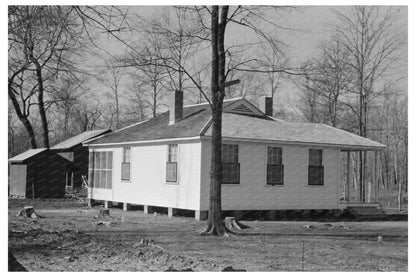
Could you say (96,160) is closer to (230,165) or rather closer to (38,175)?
(38,175)

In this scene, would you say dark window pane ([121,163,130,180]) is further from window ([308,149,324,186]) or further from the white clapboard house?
window ([308,149,324,186])

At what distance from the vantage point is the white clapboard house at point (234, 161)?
20.6 metres

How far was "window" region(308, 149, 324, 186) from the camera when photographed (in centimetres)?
2270

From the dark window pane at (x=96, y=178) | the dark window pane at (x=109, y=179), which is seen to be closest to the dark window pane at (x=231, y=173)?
the dark window pane at (x=109, y=179)

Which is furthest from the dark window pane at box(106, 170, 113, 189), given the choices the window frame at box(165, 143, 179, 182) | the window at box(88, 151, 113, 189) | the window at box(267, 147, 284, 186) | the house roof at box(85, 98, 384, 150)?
the window at box(267, 147, 284, 186)

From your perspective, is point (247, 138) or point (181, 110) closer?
point (247, 138)

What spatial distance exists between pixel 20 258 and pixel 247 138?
1106 centimetres

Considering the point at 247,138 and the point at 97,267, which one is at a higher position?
the point at 247,138

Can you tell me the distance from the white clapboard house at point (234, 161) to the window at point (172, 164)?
4 cm

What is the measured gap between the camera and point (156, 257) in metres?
11.0

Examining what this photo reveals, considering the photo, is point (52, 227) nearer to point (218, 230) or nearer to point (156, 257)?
point (218, 230)

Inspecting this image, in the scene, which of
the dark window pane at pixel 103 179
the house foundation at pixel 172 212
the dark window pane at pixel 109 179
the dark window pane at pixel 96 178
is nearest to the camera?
the house foundation at pixel 172 212

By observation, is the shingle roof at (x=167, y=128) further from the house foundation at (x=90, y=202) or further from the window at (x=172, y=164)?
the house foundation at (x=90, y=202)
